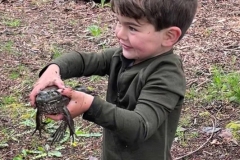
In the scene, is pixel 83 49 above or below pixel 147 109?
below

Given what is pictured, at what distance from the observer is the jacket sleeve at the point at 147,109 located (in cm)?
→ 221

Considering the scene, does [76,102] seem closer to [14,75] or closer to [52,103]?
[52,103]

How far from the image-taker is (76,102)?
7.08ft

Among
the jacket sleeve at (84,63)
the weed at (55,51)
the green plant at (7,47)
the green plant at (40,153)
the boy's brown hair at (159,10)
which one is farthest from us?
the green plant at (7,47)

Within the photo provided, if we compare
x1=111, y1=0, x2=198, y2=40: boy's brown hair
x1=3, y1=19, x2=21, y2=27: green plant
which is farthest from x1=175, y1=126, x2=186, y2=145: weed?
x1=3, y1=19, x2=21, y2=27: green plant

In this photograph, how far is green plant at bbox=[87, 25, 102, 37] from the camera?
22.7ft

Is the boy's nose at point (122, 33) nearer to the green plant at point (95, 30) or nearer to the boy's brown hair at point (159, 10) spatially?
the boy's brown hair at point (159, 10)

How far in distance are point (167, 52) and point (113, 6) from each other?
1.12 feet

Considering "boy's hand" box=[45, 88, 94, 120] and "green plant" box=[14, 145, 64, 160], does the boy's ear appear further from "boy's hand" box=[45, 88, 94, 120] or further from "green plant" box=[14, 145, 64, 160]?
"green plant" box=[14, 145, 64, 160]

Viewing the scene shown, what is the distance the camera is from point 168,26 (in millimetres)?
2428

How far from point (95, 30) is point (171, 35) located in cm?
455

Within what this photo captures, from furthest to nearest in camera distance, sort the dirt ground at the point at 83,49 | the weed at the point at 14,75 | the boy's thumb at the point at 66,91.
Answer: the weed at the point at 14,75, the dirt ground at the point at 83,49, the boy's thumb at the point at 66,91

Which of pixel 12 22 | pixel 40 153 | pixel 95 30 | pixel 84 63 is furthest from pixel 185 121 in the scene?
pixel 12 22

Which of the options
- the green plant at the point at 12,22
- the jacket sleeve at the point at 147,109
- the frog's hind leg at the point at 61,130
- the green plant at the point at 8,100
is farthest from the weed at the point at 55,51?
the jacket sleeve at the point at 147,109
